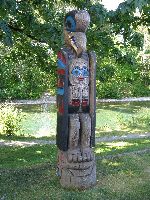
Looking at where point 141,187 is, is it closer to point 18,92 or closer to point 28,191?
point 28,191

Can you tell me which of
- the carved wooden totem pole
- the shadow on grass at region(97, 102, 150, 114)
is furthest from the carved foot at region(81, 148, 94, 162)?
the shadow on grass at region(97, 102, 150, 114)

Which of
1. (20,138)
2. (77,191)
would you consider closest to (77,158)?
(77,191)

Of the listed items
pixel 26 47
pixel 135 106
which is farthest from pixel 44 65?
pixel 135 106

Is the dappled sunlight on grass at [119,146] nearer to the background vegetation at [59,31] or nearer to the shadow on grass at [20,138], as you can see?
the background vegetation at [59,31]

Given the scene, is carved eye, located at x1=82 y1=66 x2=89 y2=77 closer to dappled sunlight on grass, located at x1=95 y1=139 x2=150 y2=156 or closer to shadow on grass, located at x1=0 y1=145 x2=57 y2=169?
shadow on grass, located at x1=0 y1=145 x2=57 y2=169

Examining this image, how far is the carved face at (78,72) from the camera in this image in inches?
264

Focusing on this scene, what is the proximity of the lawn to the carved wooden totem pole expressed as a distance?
6.02 metres

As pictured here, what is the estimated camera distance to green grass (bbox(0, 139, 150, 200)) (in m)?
6.51

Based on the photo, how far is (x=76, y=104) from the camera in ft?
22.2


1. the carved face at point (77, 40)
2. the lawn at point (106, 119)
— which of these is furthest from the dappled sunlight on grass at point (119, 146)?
the carved face at point (77, 40)

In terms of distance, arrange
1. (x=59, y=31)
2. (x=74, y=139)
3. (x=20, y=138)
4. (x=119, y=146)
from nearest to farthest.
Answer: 1. (x=74, y=139)
2. (x=59, y=31)
3. (x=119, y=146)
4. (x=20, y=138)

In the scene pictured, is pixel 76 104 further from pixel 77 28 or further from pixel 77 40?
pixel 77 28

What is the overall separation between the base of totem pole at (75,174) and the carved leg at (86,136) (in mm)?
123

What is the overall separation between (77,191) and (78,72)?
6.74 ft
